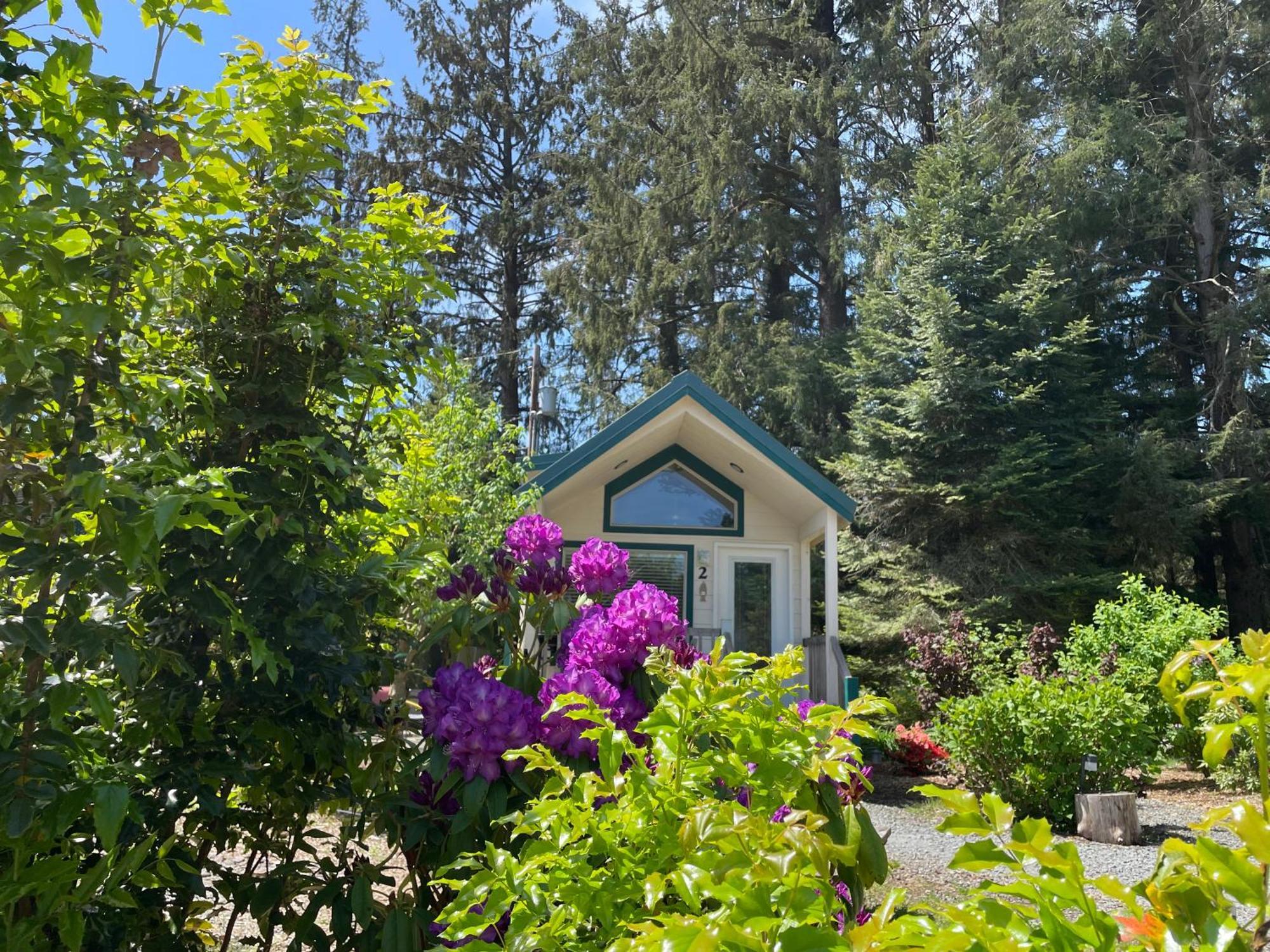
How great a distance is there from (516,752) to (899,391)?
15483mm

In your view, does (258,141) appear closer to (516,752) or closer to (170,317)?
(170,317)

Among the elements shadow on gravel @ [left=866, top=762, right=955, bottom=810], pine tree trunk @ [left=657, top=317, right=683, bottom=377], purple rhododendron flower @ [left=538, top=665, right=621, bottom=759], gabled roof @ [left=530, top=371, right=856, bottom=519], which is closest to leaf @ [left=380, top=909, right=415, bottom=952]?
purple rhododendron flower @ [left=538, top=665, right=621, bottom=759]

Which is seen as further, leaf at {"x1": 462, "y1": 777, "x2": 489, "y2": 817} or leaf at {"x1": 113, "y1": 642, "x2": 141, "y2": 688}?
leaf at {"x1": 462, "y1": 777, "x2": 489, "y2": 817}

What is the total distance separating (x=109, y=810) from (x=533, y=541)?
3.88 feet

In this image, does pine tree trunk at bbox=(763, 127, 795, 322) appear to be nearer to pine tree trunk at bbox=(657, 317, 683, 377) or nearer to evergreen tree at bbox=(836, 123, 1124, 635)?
pine tree trunk at bbox=(657, 317, 683, 377)

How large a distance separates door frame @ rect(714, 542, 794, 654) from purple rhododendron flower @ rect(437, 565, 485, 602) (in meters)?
9.20

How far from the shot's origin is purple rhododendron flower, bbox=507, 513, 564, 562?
2584 millimetres

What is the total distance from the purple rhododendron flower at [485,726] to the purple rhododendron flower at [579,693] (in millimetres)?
54

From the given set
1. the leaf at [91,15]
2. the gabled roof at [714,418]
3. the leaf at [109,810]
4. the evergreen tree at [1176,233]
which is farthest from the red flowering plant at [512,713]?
the evergreen tree at [1176,233]

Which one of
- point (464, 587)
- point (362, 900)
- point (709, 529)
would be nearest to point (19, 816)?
point (362, 900)

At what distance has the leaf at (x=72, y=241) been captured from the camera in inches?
74.9

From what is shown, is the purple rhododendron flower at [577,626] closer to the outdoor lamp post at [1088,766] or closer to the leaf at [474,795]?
the leaf at [474,795]

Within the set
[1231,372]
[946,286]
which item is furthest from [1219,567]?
[946,286]

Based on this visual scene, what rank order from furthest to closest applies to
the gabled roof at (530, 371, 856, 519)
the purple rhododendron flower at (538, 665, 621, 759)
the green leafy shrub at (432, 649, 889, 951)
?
the gabled roof at (530, 371, 856, 519) → the purple rhododendron flower at (538, 665, 621, 759) → the green leafy shrub at (432, 649, 889, 951)
